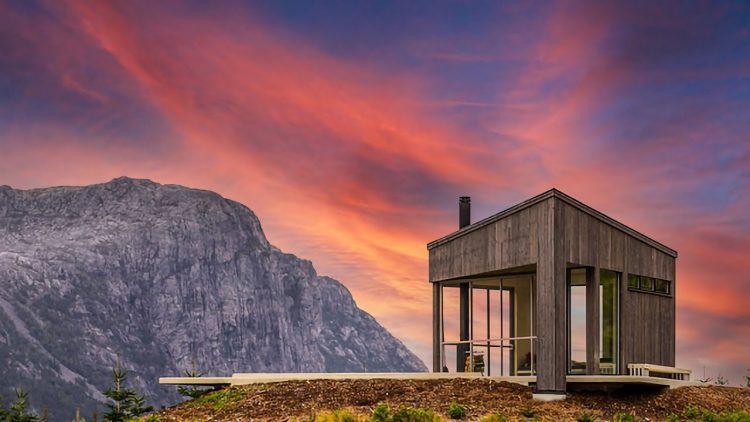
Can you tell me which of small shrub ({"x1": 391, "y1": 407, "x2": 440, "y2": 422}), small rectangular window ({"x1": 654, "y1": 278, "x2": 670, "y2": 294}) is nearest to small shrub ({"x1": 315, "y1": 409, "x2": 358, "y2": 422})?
small shrub ({"x1": 391, "y1": 407, "x2": 440, "y2": 422})

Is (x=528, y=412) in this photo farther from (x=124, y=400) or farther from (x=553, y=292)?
(x=124, y=400)

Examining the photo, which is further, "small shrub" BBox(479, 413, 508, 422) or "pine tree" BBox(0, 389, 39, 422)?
"pine tree" BBox(0, 389, 39, 422)

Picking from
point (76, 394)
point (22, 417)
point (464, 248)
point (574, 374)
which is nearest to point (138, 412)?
point (22, 417)

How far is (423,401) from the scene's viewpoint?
16.4 metres

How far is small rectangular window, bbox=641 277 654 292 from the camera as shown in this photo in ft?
76.7

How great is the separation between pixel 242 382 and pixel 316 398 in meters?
3.92

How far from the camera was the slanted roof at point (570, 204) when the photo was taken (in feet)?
62.3

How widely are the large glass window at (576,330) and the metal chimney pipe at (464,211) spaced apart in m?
4.78

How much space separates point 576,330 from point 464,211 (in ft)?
20.2

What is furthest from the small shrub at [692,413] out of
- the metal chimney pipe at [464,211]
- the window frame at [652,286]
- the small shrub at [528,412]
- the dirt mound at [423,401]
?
the metal chimney pipe at [464,211]

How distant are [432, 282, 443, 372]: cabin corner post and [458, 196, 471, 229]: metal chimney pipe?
6.86 ft

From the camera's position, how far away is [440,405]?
52.4ft

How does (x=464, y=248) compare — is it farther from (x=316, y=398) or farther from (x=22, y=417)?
(x=22, y=417)

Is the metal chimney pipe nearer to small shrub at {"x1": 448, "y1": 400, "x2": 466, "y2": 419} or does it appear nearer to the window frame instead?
the window frame
